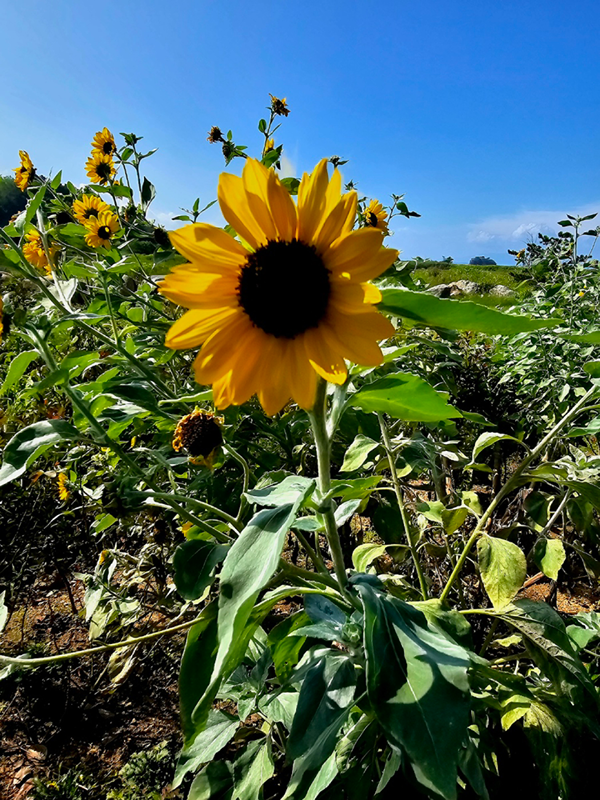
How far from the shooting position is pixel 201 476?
61.3 inches

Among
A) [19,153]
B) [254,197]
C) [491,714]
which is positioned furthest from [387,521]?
[19,153]

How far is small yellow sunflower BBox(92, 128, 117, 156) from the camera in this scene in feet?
10.5

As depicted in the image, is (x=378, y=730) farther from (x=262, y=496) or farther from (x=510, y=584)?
(x=262, y=496)

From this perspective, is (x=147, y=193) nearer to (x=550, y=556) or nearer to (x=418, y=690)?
(x=550, y=556)

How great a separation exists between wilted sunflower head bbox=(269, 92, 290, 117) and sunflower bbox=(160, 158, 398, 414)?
8.66ft

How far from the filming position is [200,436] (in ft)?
4.01

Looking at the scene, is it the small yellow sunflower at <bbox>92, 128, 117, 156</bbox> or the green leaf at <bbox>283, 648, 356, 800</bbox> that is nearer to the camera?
the green leaf at <bbox>283, 648, 356, 800</bbox>

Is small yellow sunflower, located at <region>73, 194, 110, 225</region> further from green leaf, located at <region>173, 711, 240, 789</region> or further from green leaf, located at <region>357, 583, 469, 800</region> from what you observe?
green leaf, located at <region>357, 583, 469, 800</region>

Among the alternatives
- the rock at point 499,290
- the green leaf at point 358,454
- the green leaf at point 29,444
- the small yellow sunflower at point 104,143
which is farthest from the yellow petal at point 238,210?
the rock at point 499,290

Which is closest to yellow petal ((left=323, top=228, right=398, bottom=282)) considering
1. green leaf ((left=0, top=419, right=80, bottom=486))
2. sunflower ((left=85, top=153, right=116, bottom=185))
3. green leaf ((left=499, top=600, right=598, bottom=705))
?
green leaf ((left=0, top=419, right=80, bottom=486))

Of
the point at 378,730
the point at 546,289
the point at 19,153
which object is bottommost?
the point at 378,730

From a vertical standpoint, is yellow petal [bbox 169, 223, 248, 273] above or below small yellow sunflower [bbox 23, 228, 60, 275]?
below

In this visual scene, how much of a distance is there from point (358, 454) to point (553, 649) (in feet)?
1.98

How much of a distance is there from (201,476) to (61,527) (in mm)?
1752
